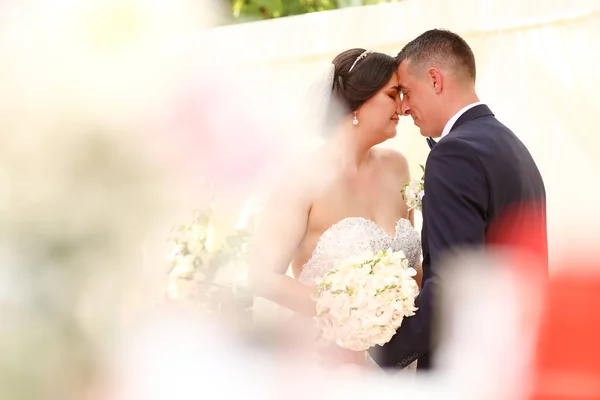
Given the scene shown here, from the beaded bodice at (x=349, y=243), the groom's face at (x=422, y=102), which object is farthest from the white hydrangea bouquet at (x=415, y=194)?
the groom's face at (x=422, y=102)

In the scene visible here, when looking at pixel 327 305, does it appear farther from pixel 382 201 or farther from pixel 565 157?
pixel 565 157

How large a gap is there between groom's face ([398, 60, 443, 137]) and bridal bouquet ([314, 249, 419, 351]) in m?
0.78

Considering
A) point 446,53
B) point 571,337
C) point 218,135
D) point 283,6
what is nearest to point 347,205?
point 446,53

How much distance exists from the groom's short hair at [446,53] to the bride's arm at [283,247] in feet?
2.29

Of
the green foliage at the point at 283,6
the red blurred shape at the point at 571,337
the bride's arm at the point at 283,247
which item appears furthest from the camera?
the green foliage at the point at 283,6

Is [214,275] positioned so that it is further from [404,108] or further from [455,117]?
[404,108]

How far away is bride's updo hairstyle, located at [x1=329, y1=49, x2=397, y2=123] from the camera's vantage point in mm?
2988

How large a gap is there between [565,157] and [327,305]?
2.54 m

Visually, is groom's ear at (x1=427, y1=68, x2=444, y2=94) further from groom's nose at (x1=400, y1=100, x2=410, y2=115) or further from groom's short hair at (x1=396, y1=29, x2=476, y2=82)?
groom's nose at (x1=400, y1=100, x2=410, y2=115)

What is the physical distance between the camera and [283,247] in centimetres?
285

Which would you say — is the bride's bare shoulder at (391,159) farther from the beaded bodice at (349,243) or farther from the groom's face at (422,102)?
the groom's face at (422,102)

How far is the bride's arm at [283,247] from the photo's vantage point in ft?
8.80

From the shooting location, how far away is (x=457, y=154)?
7.40 ft

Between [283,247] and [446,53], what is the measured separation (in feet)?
3.28
